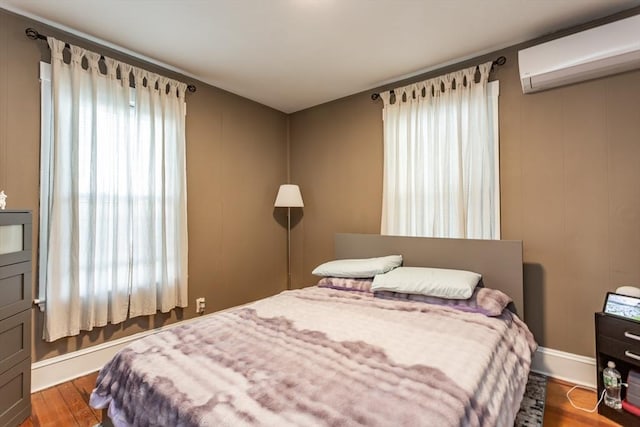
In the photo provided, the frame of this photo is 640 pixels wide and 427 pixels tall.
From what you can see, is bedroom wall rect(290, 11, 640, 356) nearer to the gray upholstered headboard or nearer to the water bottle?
the gray upholstered headboard

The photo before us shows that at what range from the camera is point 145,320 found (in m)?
2.64

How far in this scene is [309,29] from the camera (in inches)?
85.6

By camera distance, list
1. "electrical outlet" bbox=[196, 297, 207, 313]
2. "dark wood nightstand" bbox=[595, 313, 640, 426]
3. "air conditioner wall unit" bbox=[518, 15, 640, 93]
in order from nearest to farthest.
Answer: "dark wood nightstand" bbox=[595, 313, 640, 426], "air conditioner wall unit" bbox=[518, 15, 640, 93], "electrical outlet" bbox=[196, 297, 207, 313]

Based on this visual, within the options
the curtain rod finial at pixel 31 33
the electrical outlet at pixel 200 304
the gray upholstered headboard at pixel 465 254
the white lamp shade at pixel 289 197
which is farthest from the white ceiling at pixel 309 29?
the electrical outlet at pixel 200 304

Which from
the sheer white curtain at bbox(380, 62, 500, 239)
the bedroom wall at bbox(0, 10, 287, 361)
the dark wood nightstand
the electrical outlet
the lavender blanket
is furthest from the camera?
the electrical outlet

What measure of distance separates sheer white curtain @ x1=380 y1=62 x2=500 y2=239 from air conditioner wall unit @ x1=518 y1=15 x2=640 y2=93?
0.31 metres

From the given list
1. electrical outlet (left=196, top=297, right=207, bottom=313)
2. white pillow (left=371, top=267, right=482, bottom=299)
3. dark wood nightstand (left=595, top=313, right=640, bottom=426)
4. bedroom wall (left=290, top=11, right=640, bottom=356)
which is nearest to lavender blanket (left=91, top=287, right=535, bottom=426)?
white pillow (left=371, top=267, right=482, bottom=299)

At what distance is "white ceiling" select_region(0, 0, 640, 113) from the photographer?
6.31 ft

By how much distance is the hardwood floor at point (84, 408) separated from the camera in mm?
1757

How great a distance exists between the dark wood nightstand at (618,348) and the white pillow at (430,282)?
73 cm

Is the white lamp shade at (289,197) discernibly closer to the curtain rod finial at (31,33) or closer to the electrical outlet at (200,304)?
the electrical outlet at (200,304)

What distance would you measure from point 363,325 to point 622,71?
238 centimetres

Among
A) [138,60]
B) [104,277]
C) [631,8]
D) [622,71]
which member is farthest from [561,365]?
[138,60]

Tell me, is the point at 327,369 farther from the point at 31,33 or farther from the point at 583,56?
the point at 31,33
